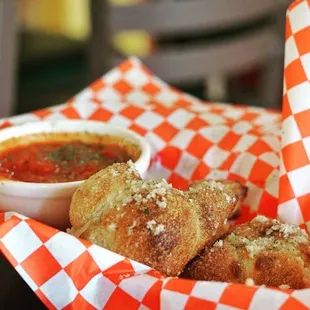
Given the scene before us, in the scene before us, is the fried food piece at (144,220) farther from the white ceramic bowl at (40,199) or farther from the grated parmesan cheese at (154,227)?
the white ceramic bowl at (40,199)

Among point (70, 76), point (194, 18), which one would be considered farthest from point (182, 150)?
point (70, 76)

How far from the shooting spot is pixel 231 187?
1.24m

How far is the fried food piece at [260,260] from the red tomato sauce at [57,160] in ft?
1.08

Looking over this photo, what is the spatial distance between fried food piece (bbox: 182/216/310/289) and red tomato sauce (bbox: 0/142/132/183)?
0.33 meters

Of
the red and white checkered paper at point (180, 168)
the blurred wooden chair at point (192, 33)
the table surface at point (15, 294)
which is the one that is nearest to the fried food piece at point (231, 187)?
the red and white checkered paper at point (180, 168)

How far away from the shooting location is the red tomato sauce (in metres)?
1.27

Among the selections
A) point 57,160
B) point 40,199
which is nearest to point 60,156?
point 57,160

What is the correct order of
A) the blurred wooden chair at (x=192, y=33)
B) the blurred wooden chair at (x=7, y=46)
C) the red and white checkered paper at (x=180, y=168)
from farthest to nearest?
the blurred wooden chair at (x=192, y=33)
the blurred wooden chair at (x=7, y=46)
the red and white checkered paper at (x=180, y=168)

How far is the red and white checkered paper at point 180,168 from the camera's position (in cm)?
93

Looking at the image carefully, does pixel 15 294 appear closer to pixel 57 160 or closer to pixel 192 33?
pixel 57 160

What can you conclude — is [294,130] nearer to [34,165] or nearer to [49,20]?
[34,165]

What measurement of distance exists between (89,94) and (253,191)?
668 millimetres

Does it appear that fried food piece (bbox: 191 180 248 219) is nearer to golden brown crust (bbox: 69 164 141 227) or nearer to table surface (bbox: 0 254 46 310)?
golden brown crust (bbox: 69 164 141 227)

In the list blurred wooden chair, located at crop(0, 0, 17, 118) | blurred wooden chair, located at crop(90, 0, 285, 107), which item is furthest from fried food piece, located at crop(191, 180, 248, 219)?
blurred wooden chair, located at crop(90, 0, 285, 107)
